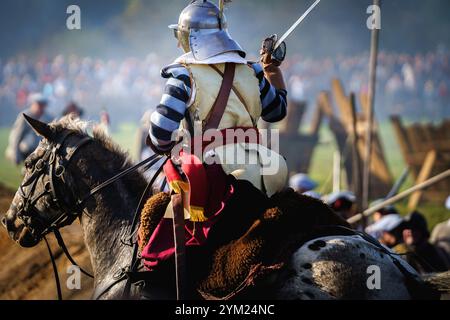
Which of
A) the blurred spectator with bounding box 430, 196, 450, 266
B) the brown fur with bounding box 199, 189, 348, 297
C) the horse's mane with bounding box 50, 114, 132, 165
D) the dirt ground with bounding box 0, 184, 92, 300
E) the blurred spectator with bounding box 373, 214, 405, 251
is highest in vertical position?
the horse's mane with bounding box 50, 114, 132, 165

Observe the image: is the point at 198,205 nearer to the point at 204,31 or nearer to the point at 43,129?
the point at 204,31

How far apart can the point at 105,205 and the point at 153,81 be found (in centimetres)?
2000

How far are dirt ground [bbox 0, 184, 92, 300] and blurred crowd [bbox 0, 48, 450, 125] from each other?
1453 cm

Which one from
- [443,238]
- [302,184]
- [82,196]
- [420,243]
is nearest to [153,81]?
[302,184]

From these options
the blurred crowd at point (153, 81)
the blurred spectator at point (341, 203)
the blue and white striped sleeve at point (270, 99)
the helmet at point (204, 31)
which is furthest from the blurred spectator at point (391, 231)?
the blurred crowd at point (153, 81)

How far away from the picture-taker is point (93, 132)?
6098 mm

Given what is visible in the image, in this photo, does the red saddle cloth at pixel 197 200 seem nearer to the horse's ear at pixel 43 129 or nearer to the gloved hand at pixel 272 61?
the gloved hand at pixel 272 61

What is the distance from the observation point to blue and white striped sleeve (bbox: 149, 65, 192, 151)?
16.8 ft

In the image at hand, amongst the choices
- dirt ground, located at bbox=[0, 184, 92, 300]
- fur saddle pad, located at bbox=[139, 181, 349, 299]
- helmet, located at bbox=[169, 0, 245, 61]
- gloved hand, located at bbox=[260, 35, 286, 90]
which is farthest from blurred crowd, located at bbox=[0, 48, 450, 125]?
fur saddle pad, located at bbox=[139, 181, 349, 299]

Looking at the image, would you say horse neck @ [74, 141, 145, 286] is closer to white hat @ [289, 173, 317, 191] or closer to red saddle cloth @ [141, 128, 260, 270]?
red saddle cloth @ [141, 128, 260, 270]

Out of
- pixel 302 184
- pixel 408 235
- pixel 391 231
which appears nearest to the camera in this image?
pixel 408 235

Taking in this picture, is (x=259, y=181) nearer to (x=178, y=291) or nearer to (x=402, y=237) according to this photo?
(x=178, y=291)

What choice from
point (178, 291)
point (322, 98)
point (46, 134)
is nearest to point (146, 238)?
point (178, 291)

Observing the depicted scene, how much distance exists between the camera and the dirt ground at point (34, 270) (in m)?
9.43
